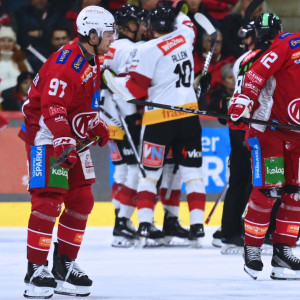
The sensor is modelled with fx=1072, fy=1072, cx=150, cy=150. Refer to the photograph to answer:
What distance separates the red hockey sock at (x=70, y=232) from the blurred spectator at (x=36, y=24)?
4.80m

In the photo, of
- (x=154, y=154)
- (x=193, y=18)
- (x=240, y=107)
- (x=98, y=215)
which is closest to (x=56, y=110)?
(x=240, y=107)

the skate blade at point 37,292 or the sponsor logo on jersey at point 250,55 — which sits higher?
the sponsor logo on jersey at point 250,55

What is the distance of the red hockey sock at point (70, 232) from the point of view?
5.05m

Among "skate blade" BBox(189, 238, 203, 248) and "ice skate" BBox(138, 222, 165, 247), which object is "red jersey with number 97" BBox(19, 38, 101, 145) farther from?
"skate blade" BBox(189, 238, 203, 248)

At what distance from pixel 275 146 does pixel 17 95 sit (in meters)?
4.28

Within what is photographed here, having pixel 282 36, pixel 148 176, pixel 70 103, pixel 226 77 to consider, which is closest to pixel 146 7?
pixel 226 77

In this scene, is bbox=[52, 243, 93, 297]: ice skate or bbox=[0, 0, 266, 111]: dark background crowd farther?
bbox=[0, 0, 266, 111]: dark background crowd

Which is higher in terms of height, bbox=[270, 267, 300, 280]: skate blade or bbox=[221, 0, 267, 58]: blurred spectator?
bbox=[221, 0, 267, 58]: blurred spectator

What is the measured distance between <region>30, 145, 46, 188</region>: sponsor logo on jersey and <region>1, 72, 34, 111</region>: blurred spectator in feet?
14.5

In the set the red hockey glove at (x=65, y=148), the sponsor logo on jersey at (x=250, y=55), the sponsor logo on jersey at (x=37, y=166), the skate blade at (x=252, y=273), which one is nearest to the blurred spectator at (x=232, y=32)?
the sponsor logo on jersey at (x=250, y=55)

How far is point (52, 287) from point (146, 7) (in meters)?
4.02

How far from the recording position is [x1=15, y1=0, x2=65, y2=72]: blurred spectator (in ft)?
32.4

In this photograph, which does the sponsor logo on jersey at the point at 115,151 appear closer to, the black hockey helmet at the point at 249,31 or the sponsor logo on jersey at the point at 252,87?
the black hockey helmet at the point at 249,31

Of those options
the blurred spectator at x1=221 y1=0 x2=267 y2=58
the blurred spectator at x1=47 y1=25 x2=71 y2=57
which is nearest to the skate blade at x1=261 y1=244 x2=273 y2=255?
the blurred spectator at x1=221 y1=0 x2=267 y2=58
